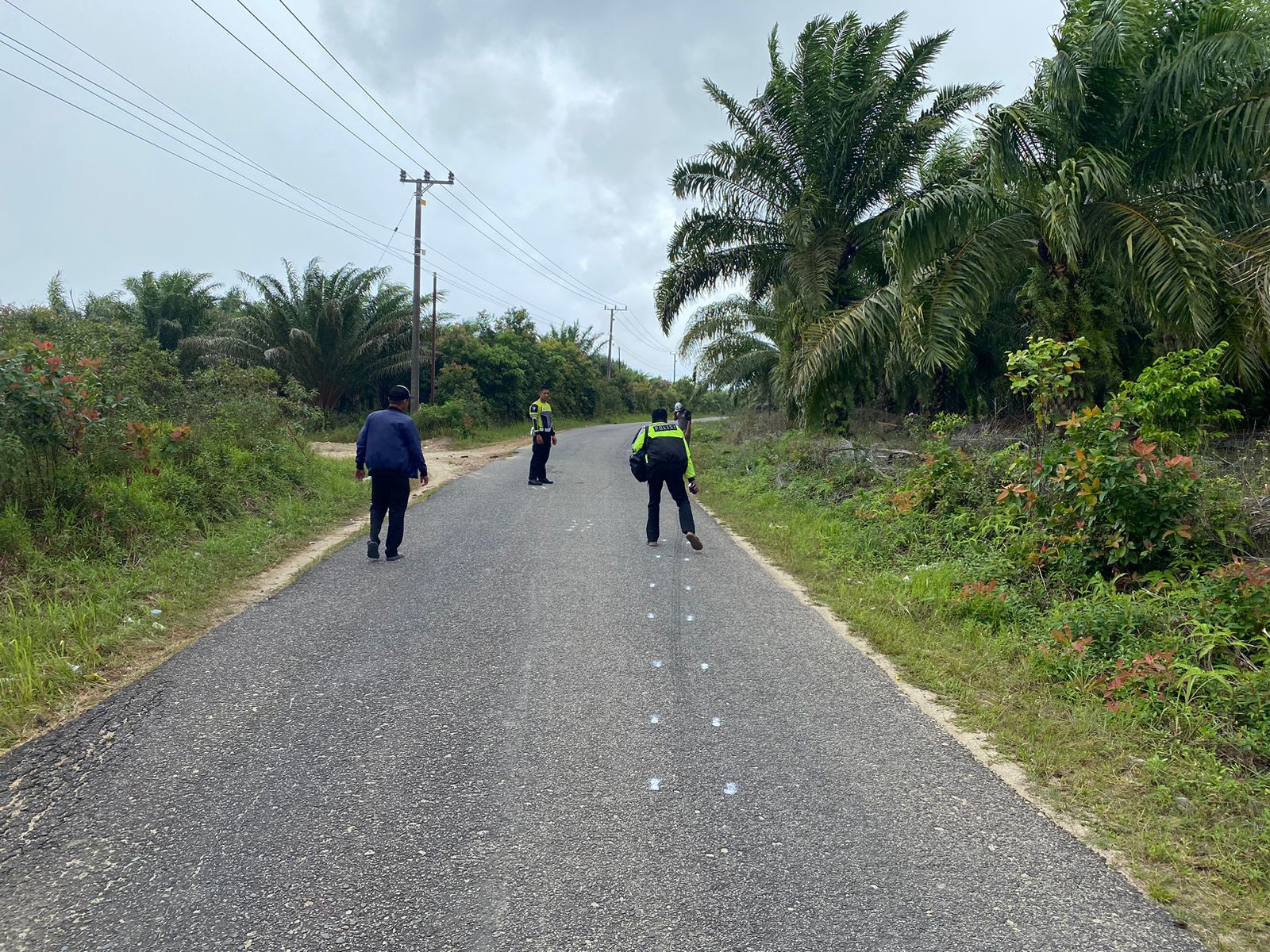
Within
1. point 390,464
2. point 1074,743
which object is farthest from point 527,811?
point 390,464

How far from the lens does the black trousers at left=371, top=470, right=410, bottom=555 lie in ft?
25.2

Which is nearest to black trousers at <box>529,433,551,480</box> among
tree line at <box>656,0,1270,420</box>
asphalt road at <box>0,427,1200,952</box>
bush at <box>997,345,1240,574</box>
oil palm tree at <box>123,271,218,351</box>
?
tree line at <box>656,0,1270,420</box>

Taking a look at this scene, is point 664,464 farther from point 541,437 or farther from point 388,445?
point 541,437

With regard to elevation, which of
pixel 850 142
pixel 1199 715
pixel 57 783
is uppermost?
pixel 850 142

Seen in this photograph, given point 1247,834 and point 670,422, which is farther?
point 670,422

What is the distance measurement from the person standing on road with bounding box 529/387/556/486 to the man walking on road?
4.48 m

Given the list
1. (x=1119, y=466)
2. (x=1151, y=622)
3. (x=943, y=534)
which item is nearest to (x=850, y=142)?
(x=943, y=534)

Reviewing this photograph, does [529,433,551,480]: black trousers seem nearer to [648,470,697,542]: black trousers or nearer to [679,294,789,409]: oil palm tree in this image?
[648,470,697,542]: black trousers

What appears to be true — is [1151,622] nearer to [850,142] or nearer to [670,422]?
[670,422]

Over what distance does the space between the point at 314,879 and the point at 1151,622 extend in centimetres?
494

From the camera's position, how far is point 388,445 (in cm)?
765

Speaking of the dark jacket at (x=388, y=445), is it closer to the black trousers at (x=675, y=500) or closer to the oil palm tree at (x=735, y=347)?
the black trousers at (x=675, y=500)

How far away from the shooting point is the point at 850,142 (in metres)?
12.8

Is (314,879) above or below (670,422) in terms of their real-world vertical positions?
below
